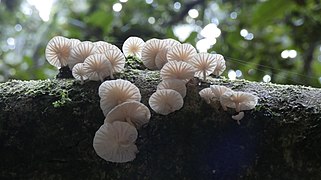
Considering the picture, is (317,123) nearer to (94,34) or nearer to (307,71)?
(307,71)


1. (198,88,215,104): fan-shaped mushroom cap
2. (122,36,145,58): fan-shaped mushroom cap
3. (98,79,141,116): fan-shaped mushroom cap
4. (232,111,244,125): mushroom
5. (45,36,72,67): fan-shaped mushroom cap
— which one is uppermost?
(122,36,145,58): fan-shaped mushroom cap

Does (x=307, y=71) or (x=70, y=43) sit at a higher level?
(x=307, y=71)

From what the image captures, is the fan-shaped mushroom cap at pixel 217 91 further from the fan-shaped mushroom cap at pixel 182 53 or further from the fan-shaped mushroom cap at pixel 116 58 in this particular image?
the fan-shaped mushroom cap at pixel 116 58

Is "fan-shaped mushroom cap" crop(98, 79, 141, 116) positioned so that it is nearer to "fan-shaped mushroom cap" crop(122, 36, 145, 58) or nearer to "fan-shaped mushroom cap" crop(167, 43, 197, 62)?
"fan-shaped mushroom cap" crop(167, 43, 197, 62)

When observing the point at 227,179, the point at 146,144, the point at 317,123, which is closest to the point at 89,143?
the point at 146,144

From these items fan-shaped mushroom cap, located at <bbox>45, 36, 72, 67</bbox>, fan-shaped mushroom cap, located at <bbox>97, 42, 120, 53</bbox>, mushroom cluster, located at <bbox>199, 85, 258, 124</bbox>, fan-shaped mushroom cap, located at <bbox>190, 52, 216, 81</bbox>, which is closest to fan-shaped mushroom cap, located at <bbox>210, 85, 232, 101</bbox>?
mushroom cluster, located at <bbox>199, 85, 258, 124</bbox>

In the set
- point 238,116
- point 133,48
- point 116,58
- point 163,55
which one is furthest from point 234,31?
point 238,116

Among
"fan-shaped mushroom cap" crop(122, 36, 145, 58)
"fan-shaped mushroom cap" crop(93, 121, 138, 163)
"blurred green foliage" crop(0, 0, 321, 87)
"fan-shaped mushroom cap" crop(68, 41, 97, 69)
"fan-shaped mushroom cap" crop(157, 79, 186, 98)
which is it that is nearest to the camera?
"fan-shaped mushroom cap" crop(93, 121, 138, 163)
